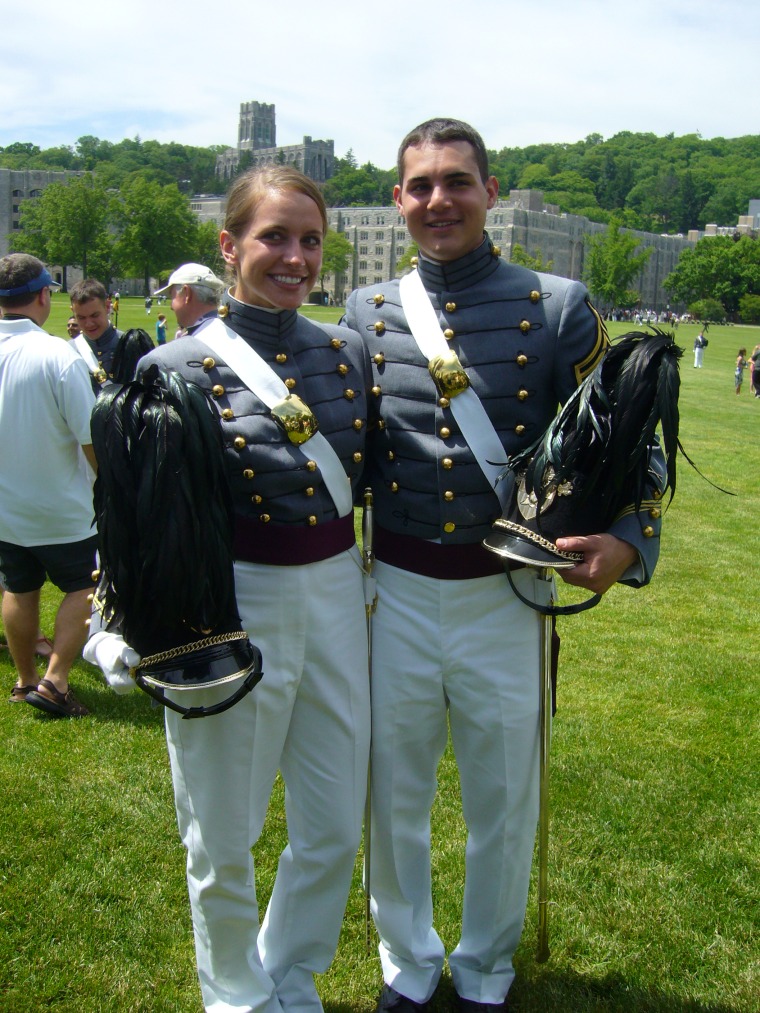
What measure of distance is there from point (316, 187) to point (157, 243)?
8827 cm

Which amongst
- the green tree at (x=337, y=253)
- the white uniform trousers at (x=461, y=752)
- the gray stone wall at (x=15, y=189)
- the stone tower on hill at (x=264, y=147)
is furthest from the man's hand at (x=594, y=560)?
the stone tower on hill at (x=264, y=147)

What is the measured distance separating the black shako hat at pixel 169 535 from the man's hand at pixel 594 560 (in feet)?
2.85

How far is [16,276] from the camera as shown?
17.4ft

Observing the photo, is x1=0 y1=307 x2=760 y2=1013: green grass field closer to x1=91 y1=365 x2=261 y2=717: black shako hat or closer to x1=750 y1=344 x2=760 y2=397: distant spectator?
x1=91 y1=365 x2=261 y2=717: black shako hat

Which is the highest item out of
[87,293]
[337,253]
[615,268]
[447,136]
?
[447,136]

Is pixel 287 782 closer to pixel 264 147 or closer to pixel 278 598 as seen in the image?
pixel 278 598

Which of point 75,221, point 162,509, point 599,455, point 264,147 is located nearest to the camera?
point 162,509

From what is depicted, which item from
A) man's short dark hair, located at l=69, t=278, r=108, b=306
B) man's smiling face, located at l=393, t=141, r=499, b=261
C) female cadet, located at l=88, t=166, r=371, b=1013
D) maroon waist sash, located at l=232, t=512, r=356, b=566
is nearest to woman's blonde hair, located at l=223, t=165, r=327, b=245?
Result: female cadet, located at l=88, t=166, r=371, b=1013

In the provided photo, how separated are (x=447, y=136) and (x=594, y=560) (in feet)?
4.25

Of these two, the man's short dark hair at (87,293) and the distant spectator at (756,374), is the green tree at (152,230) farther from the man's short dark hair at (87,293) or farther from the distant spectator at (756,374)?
the man's short dark hair at (87,293)

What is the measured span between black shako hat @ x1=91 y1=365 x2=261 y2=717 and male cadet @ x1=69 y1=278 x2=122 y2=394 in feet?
15.5

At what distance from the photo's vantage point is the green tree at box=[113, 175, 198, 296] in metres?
85.1

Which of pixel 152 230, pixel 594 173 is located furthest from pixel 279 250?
pixel 594 173

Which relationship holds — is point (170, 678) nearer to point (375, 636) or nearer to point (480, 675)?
point (375, 636)
